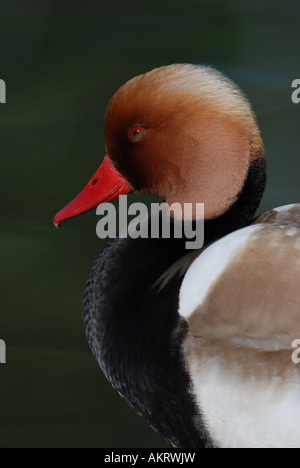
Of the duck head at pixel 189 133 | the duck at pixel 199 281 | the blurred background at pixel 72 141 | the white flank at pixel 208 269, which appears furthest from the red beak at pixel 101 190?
the blurred background at pixel 72 141

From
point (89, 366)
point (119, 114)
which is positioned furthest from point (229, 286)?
point (89, 366)

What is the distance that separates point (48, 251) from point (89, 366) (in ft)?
2.40

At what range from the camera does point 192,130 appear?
2.63 meters

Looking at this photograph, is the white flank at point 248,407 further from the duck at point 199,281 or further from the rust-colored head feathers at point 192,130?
the rust-colored head feathers at point 192,130

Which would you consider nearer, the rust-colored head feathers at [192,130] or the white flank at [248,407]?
the white flank at [248,407]

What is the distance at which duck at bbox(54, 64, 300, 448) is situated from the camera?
92.7 inches

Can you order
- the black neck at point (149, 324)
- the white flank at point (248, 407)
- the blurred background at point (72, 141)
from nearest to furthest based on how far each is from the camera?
the white flank at point (248, 407) < the black neck at point (149, 324) < the blurred background at point (72, 141)

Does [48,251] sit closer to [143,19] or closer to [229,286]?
[229,286]

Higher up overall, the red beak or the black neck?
the red beak

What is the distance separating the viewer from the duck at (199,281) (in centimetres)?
235

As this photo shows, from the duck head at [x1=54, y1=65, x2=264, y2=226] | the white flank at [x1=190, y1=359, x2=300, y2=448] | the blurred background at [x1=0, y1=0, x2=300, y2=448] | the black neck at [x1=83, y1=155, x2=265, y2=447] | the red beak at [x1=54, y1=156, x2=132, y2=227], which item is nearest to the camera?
the white flank at [x1=190, y1=359, x2=300, y2=448]

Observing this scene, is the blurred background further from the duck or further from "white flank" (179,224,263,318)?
A: "white flank" (179,224,263,318)

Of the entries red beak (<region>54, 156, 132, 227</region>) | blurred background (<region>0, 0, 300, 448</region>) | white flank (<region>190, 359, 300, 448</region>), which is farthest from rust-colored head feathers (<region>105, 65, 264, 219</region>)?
blurred background (<region>0, 0, 300, 448</region>)

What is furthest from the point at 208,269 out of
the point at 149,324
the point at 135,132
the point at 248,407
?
the point at 135,132
